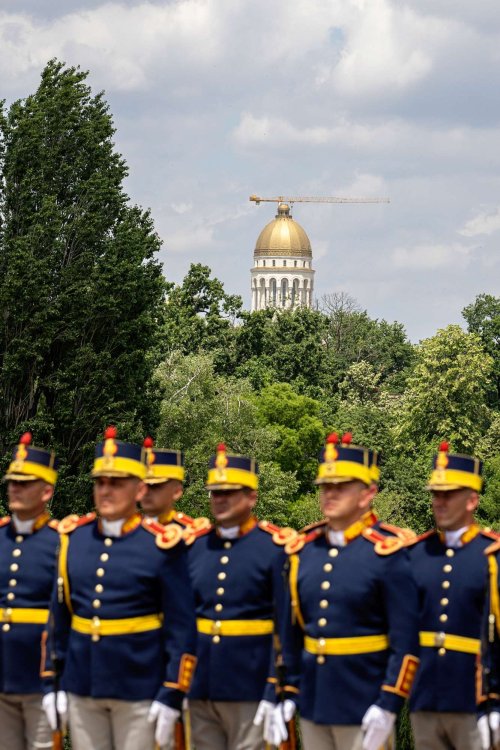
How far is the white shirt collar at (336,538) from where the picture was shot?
1177 centimetres

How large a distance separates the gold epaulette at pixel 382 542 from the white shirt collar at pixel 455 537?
78cm

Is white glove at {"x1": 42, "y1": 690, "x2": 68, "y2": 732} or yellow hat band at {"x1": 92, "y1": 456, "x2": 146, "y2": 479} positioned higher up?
yellow hat band at {"x1": 92, "y1": 456, "x2": 146, "y2": 479}

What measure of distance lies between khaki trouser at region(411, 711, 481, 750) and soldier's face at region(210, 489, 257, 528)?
187 centimetres

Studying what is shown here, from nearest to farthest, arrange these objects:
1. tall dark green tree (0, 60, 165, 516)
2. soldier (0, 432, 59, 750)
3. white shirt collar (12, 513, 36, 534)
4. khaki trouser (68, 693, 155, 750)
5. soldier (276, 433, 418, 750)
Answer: soldier (276, 433, 418, 750)
khaki trouser (68, 693, 155, 750)
soldier (0, 432, 59, 750)
white shirt collar (12, 513, 36, 534)
tall dark green tree (0, 60, 165, 516)

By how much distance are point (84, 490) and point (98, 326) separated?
201 inches

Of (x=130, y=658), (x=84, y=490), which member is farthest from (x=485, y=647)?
(x=84, y=490)

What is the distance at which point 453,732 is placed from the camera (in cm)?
1238

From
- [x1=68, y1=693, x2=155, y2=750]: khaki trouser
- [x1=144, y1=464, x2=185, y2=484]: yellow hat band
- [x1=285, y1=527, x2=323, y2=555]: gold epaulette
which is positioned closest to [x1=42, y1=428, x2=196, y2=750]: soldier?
[x1=68, y1=693, x2=155, y2=750]: khaki trouser

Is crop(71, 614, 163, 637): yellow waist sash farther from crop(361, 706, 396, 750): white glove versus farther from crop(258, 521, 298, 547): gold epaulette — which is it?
crop(361, 706, 396, 750): white glove

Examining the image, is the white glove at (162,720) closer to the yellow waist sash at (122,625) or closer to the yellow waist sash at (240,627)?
the yellow waist sash at (122,625)

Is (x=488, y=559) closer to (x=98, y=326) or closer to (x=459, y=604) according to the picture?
(x=459, y=604)

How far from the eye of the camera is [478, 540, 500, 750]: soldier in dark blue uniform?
1155 cm

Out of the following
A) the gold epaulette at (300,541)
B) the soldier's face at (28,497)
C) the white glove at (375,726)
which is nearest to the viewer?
the white glove at (375,726)

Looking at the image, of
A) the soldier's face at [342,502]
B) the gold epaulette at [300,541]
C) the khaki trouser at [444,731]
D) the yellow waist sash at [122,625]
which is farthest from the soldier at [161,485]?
the khaki trouser at [444,731]
